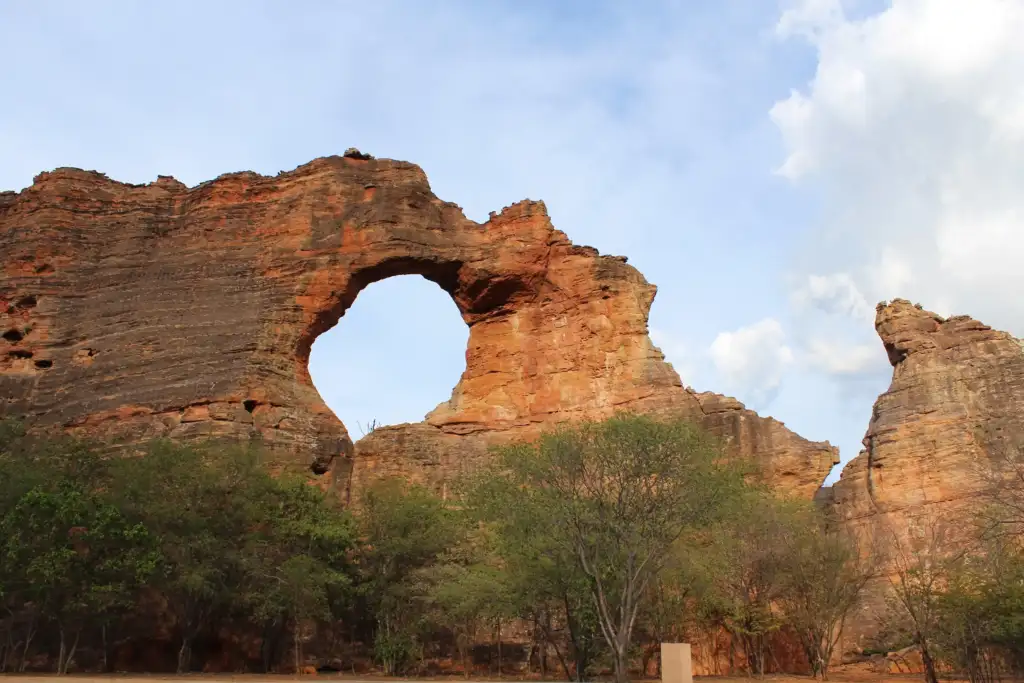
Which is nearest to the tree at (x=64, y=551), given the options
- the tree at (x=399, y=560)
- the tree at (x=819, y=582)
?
the tree at (x=399, y=560)

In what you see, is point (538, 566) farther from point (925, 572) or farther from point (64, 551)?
point (925, 572)

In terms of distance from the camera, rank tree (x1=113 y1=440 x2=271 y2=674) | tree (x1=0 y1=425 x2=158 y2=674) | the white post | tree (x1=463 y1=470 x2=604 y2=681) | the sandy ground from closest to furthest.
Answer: the white post → tree (x1=463 y1=470 x2=604 y2=681) → tree (x1=0 y1=425 x2=158 y2=674) → the sandy ground → tree (x1=113 y1=440 x2=271 y2=674)

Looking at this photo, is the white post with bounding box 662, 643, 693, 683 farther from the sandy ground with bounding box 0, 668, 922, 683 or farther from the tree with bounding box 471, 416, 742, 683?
the sandy ground with bounding box 0, 668, 922, 683

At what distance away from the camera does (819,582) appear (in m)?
25.4

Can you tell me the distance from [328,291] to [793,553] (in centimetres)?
2019

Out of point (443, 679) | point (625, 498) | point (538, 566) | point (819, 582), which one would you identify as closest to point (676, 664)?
point (625, 498)

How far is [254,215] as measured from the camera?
38.9 meters

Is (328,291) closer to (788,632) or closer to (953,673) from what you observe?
(788,632)

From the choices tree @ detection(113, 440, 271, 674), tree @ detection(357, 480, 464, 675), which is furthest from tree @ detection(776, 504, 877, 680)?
tree @ detection(113, 440, 271, 674)

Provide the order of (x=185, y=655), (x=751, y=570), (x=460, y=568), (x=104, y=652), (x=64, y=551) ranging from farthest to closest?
(x=104, y=652) → (x=751, y=570) → (x=185, y=655) → (x=460, y=568) → (x=64, y=551)

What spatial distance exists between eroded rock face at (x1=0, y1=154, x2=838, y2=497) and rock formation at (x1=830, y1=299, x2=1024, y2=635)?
2210 millimetres

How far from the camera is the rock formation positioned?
99.3ft

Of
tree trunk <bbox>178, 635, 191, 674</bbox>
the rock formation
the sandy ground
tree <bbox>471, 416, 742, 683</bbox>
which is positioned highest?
the rock formation

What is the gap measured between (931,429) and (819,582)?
9.34m
